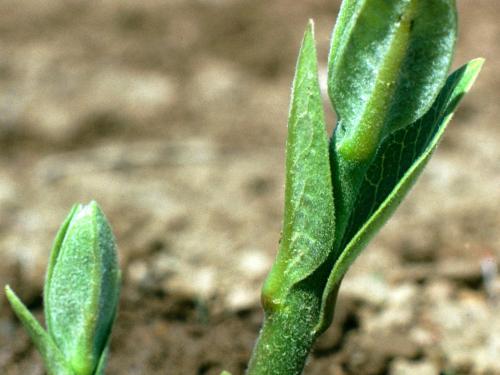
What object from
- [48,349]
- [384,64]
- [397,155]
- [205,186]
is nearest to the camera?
[384,64]

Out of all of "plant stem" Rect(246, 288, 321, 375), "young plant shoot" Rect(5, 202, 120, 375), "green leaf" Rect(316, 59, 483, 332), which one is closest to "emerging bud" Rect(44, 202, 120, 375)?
"young plant shoot" Rect(5, 202, 120, 375)

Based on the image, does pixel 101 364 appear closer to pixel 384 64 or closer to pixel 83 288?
pixel 83 288

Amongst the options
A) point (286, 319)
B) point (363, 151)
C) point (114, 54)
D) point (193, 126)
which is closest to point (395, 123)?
point (363, 151)

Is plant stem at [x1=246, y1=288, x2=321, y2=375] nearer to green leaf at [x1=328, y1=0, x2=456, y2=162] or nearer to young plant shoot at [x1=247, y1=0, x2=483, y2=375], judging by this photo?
young plant shoot at [x1=247, y1=0, x2=483, y2=375]

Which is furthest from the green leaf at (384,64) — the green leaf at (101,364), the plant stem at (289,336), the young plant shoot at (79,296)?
the green leaf at (101,364)

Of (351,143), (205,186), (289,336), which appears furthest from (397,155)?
(205,186)

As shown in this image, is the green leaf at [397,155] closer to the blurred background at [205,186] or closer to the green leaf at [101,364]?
the green leaf at [101,364]

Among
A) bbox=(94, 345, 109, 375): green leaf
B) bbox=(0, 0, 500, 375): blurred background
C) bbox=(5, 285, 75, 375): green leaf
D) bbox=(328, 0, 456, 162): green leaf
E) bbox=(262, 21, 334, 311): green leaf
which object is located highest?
bbox=(328, 0, 456, 162): green leaf
